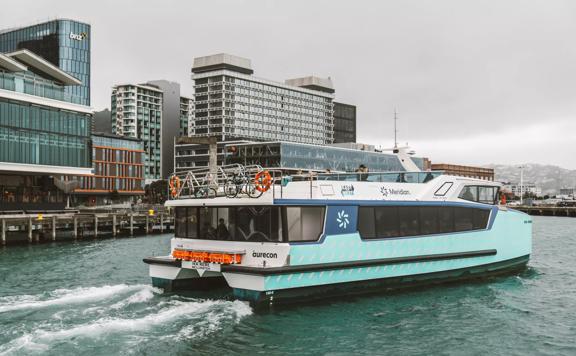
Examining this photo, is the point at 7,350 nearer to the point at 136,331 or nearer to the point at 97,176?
the point at 136,331

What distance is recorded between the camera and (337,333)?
14.2 m

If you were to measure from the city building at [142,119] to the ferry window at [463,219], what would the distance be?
140 m

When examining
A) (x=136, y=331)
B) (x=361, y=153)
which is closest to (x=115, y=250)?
(x=136, y=331)

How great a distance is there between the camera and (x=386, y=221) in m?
18.6

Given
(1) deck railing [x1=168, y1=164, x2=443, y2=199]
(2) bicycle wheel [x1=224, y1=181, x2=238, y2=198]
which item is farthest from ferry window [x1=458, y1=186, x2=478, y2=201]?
(2) bicycle wheel [x1=224, y1=181, x2=238, y2=198]

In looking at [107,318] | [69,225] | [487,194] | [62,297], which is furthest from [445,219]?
[69,225]

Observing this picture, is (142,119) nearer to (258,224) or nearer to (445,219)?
(445,219)

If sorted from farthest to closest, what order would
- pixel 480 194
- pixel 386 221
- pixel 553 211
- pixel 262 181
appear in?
pixel 553 211 → pixel 480 194 → pixel 386 221 → pixel 262 181

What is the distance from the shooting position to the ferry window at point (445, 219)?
20188 millimetres

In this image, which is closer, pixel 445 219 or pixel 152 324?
pixel 152 324

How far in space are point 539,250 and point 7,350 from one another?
30.7 m

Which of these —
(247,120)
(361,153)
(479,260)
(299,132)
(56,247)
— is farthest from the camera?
(299,132)

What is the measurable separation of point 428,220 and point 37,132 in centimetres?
4588

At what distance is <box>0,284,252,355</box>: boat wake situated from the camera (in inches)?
497
